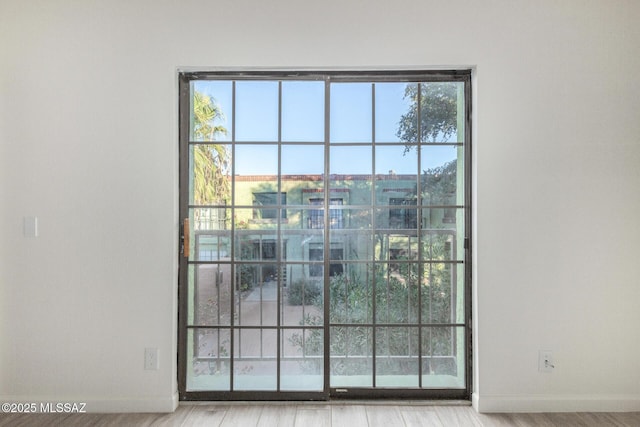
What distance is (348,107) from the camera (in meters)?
2.55

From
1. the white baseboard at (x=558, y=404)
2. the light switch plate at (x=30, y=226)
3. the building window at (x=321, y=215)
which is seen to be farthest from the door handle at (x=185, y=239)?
the white baseboard at (x=558, y=404)

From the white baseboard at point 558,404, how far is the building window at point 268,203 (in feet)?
5.58

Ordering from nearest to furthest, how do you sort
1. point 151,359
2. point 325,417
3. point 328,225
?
1. point 325,417
2. point 151,359
3. point 328,225

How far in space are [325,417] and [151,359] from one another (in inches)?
43.9

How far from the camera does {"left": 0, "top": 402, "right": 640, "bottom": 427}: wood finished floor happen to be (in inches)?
88.7

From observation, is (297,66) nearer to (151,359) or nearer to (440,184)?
(440,184)

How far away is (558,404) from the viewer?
2.38 meters

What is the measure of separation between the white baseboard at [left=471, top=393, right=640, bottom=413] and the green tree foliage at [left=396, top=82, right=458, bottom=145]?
5.41 feet

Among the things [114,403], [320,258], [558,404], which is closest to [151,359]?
[114,403]

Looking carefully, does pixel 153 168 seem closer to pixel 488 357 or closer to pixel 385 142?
pixel 385 142

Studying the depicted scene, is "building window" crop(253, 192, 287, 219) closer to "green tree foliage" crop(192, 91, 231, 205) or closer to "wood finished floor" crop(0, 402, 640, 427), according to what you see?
"green tree foliage" crop(192, 91, 231, 205)

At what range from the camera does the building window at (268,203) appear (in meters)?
2.54

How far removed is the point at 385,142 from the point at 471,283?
105 cm

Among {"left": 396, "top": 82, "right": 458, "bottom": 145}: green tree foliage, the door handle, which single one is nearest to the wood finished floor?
the door handle
